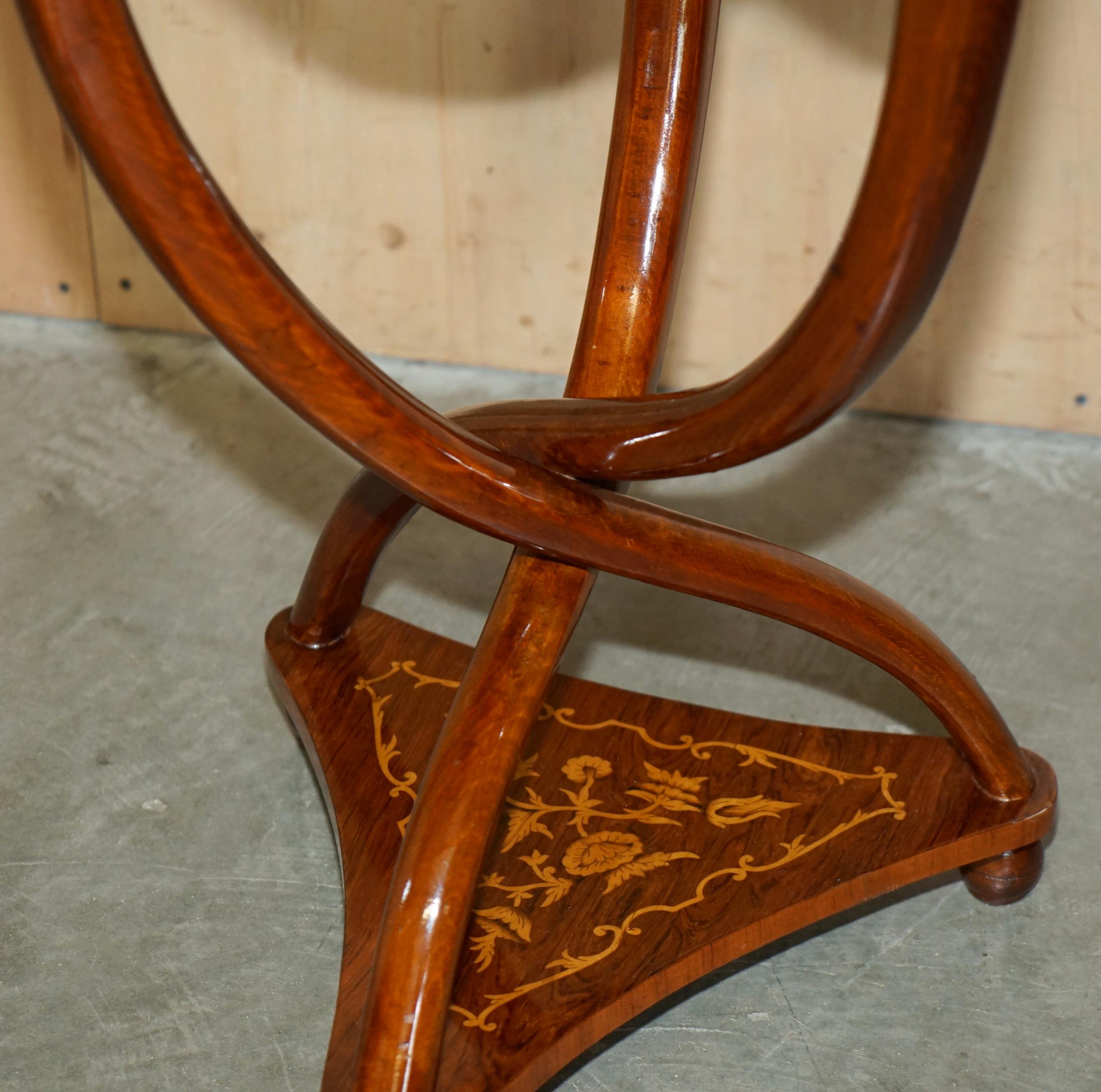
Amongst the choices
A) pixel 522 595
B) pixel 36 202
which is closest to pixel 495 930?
pixel 522 595

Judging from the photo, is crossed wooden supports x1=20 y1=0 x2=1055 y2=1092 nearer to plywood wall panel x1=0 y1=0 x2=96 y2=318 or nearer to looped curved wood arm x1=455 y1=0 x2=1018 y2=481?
looped curved wood arm x1=455 y1=0 x2=1018 y2=481

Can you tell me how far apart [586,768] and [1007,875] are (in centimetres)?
34

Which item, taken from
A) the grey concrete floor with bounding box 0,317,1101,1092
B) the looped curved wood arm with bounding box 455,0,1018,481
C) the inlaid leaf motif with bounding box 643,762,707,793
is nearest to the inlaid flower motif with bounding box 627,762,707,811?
the inlaid leaf motif with bounding box 643,762,707,793

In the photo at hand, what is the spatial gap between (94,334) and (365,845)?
126cm

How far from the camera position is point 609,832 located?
1037mm

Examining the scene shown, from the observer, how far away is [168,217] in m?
0.71

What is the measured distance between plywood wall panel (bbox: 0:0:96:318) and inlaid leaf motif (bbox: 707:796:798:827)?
1.40 meters

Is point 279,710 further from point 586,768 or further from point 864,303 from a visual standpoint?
point 864,303

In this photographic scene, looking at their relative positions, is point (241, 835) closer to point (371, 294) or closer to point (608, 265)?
point (608, 265)

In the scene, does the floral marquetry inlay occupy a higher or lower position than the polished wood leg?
lower

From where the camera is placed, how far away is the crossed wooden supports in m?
0.66

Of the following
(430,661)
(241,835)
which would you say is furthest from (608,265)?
(241,835)

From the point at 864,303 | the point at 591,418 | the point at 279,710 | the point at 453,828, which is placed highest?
the point at 864,303

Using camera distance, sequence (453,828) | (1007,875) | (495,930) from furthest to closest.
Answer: (1007,875), (495,930), (453,828)
